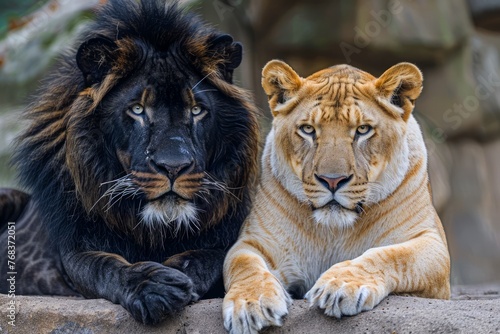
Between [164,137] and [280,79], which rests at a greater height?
[280,79]

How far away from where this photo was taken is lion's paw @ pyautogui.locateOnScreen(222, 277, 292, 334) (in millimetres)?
3600

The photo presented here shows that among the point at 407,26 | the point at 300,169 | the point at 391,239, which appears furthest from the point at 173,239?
the point at 407,26

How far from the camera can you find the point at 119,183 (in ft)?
13.9

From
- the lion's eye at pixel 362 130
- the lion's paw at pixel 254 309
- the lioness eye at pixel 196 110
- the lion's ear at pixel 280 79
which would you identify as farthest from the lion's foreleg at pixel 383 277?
the lioness eye at pixel 196 110

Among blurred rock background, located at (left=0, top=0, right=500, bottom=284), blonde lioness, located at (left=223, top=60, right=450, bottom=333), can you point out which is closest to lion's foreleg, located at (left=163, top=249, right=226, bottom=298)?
blonde lioness, located at (left=223, top=60, right=450, bottom=333)

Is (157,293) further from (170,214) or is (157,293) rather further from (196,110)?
(196,110)

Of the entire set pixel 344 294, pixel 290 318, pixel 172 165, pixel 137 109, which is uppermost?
pixel 137 109

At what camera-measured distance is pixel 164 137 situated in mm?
4094

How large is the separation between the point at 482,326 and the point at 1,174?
6403mm

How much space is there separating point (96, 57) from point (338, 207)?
4.97ft

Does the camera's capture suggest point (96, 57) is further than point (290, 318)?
Yes

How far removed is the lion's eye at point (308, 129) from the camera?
414 cm

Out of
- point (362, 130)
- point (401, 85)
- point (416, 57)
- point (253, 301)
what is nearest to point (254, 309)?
point (253, 301)

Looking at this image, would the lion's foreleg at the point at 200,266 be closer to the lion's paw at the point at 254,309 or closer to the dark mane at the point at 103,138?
the dark mane at the point at 103,138
